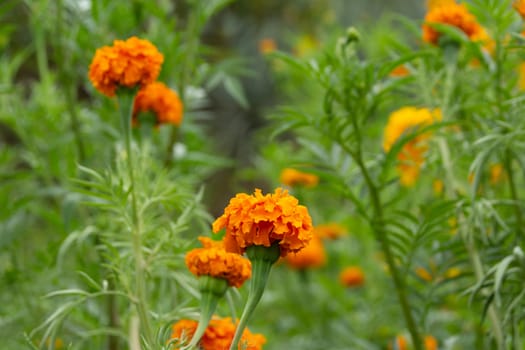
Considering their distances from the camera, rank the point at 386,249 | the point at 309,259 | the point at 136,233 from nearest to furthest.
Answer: the point at 136,233 < the point at 386,249 < the point at 309,259

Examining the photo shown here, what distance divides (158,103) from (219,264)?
39 centimetres

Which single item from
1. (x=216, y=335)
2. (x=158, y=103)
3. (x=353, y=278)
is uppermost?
(x=158, y=103)

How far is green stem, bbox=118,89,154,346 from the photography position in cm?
66

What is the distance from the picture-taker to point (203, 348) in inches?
25.6

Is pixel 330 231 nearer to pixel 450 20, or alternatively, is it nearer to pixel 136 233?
pixel 450 20

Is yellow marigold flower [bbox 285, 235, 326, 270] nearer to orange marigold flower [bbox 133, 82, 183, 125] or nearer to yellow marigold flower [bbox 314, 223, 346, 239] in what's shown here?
yellow marigold flower [bbox 314, 223, 346, 239]

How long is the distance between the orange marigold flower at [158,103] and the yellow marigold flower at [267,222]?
0.43 meters

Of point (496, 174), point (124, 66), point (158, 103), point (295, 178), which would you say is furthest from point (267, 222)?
point (295, 178)

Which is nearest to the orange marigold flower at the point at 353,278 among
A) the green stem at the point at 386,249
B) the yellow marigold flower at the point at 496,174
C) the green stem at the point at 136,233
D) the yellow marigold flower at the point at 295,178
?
the yellow marigold flower at the point at 295,178

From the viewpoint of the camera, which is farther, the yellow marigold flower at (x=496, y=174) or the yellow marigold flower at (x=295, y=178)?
the yellow marigold flower at (x=295, y=178)

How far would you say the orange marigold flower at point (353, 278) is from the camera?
1.83 meters

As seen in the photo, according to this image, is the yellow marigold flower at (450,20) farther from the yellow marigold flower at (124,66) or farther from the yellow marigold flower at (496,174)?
the yellow marigold flower at (124,66)

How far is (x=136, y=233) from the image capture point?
729mm

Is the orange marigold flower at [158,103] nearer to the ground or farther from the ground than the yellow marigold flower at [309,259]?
farther from the ground
